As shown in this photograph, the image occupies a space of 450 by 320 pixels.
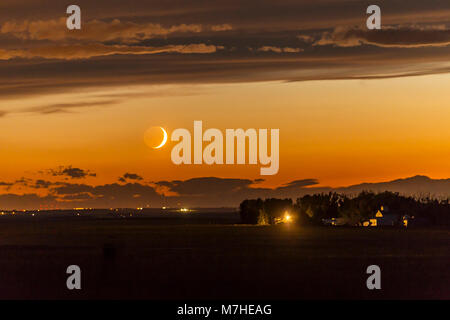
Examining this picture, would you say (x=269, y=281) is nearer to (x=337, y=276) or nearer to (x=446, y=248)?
(x=337, y=276)

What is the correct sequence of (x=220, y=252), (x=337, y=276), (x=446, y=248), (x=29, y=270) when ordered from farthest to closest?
(x=446, y=248) → (x=220, y=252) → (x=29, y=270) → (x=337, y=276)

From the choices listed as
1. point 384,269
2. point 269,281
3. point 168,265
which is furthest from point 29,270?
point 384,269

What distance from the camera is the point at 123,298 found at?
2106 inches

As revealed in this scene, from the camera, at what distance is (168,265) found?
8094cm
